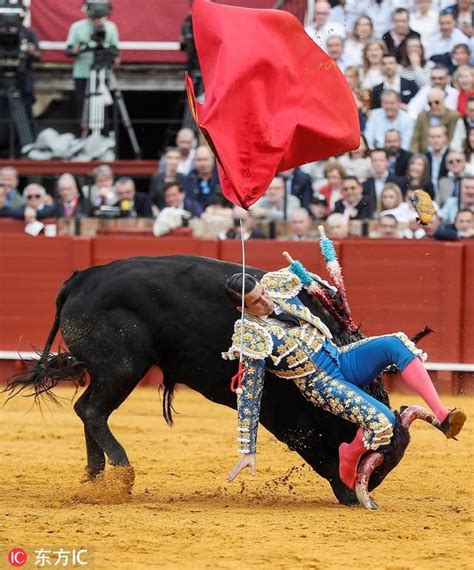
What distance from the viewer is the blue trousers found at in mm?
5859

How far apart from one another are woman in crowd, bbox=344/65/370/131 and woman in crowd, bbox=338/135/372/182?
0.25 m

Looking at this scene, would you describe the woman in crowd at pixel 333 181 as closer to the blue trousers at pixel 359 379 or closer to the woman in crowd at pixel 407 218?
the woman in crowd at pixel 407 218

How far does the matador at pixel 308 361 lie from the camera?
584cm

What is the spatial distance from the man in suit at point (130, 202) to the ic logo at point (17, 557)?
6244 millimetres

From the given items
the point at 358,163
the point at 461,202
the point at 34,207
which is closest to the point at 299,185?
the point at 358,163

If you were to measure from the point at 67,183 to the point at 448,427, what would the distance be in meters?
6.33

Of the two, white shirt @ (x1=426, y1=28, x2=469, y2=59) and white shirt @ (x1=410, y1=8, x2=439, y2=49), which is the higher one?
white shirt @ (x1=410, y1=8, x2=439, y2=49)

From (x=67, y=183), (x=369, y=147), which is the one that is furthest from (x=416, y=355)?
(x=67, y=183)

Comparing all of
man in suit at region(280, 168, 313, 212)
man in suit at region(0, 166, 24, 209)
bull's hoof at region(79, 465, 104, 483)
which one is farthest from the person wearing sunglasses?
bull's hoof at region(79, 465, 104, 483)

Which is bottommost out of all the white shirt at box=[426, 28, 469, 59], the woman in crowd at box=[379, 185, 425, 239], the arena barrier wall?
the arena barrier wall

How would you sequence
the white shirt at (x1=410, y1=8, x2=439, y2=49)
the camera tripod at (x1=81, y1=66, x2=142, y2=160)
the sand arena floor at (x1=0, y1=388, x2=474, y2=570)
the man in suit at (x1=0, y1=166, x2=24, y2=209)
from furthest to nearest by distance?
the camera tripod at (x1=81, y1=66, x2=142, y2=160), the man in suit at (x1=0, y1=166, x2=24, y2=209), the white shirt at (x1=410, y1=8, x2=439, y2=49), the sand arena floor at (x1=0, y1=388, x2=474, y2=570)

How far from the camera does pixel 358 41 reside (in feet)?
36.5

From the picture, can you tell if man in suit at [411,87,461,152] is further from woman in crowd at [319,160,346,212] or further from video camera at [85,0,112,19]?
video camera at [85,0,112,19]

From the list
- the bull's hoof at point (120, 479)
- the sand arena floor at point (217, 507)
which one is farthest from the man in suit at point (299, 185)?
the bull's hoof at point (120, 479)
